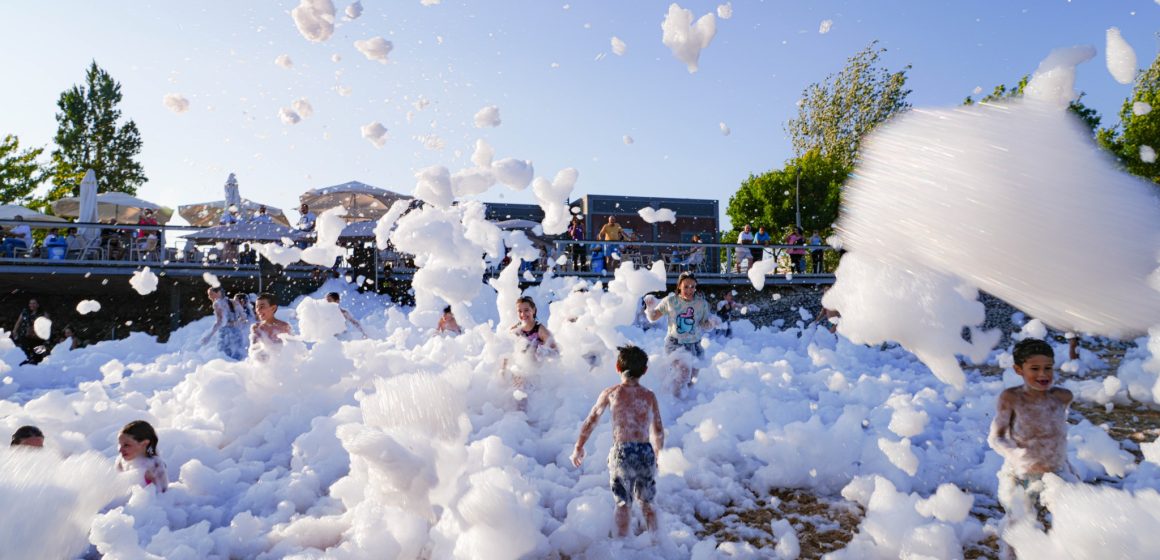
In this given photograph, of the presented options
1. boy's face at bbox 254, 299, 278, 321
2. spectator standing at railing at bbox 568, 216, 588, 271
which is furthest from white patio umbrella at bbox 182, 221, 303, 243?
boy's face at bbox 254, 299, 278, 321

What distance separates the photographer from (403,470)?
434cm

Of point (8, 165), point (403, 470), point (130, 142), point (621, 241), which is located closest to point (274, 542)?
point (403, 470)

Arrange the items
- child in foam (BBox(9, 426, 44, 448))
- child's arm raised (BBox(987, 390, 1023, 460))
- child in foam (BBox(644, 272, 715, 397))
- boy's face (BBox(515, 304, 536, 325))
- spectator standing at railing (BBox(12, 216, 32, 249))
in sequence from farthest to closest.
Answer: spectator standing at railing (BBox(12, 216, 32, 249)) → child in foam (BBox(644, 272, 715, 397)) → boy's face (BBox(515, 304, 536, 325)) → child in foam (BBox(9, 426, 44, 448)) → child's arm raised (BBox(987, 390, 1023, 460))

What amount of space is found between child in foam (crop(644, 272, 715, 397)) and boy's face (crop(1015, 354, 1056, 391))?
3.92 meters

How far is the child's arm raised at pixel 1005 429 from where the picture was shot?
387 centimetres

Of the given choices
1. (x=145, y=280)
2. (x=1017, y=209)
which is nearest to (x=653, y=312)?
(x=1017, y=209)

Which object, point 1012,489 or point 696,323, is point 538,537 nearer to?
point 1012,489

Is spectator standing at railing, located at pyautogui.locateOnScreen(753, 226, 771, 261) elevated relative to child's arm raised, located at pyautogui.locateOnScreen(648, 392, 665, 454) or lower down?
lower down

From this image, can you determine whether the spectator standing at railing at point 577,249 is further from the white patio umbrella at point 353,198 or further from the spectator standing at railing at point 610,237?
the white patio umbrella at point 353,198

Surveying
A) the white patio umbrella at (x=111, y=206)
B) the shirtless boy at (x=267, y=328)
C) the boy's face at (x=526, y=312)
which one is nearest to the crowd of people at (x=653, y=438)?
the boy's face at (x=526, y=312)

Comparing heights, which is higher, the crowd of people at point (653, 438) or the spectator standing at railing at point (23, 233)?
the spectator standing at railing at point (23, 233)

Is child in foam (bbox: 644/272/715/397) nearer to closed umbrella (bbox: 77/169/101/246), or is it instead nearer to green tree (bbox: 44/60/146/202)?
closed umbrella (bbox: 77/169/101/246)

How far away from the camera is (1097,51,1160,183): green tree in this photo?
73.7 feet

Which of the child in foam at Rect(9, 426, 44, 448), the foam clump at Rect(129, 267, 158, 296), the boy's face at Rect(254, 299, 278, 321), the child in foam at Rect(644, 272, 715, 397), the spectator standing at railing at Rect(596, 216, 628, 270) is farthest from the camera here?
the spectator standing at railing at Rect(596, 216, 628, 270)
